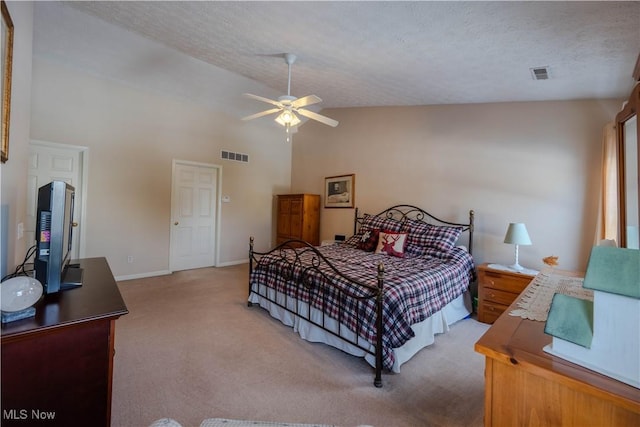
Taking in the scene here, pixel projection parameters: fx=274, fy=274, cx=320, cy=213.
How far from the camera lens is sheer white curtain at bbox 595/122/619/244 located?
257 cm

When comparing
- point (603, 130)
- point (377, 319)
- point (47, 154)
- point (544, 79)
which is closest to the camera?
point (377, 319)

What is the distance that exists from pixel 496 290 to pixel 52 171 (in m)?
5.87

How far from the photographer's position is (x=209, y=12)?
2326mm

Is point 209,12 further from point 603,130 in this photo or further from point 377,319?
point 603,130

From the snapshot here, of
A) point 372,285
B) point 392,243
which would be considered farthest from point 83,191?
point 392,243

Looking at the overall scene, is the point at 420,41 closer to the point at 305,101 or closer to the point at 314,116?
the point at 305,101

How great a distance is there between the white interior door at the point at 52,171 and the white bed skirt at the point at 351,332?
3023 mm

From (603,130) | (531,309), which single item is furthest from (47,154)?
(603,130)

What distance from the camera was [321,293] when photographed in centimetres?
249

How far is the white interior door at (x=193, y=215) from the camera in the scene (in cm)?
493

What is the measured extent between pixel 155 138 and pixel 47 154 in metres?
1.36

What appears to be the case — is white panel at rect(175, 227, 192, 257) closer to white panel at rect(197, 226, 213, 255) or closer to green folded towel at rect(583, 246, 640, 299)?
white panel at rect(197, 226, 213, 255)

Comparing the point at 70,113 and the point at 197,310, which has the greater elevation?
the point at 70,113

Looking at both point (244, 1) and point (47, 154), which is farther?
point (47, 154)
